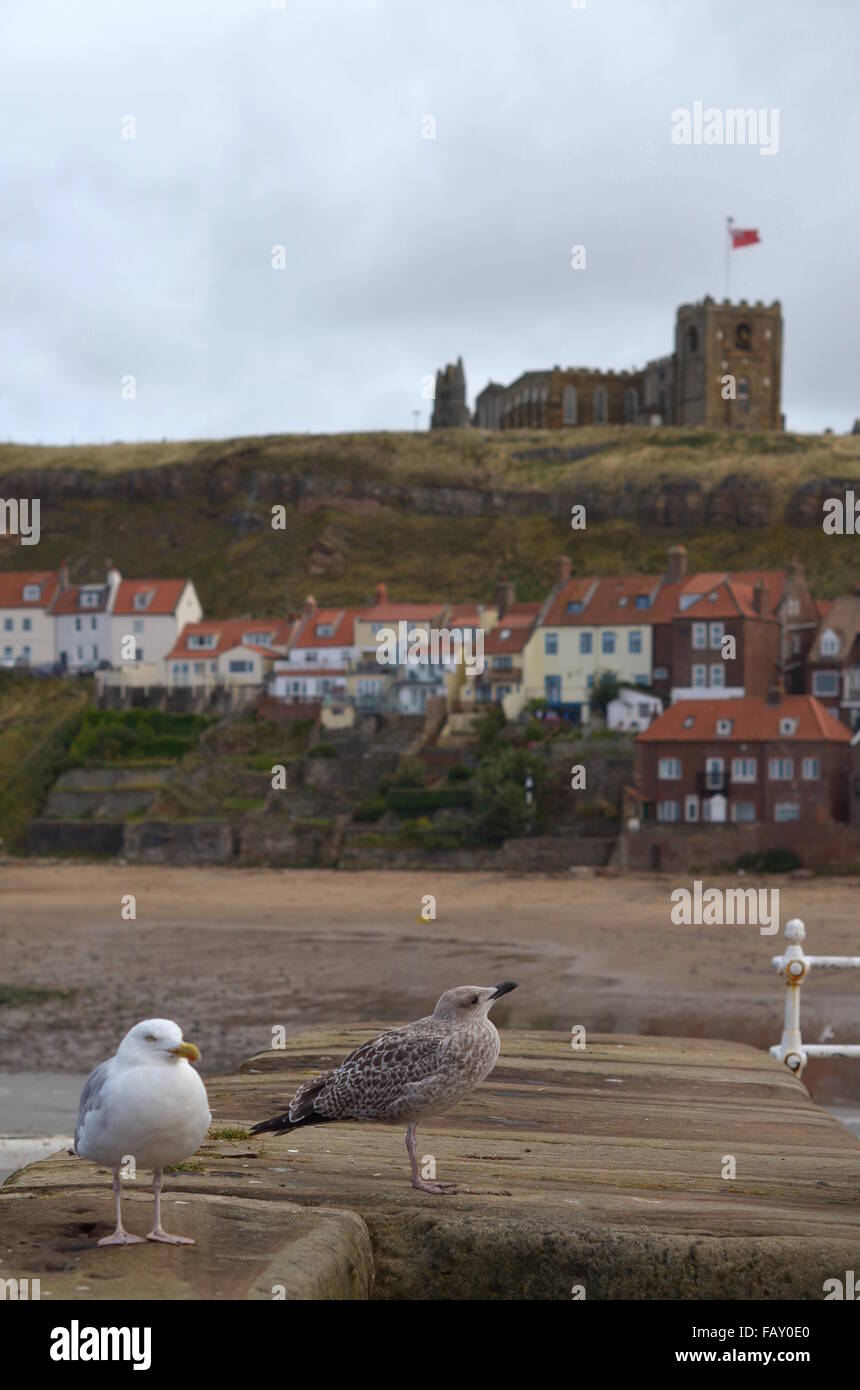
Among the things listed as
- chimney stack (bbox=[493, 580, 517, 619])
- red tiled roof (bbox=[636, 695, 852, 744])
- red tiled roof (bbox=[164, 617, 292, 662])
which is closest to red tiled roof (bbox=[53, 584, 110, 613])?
red tiled roof (bbox=[164, 617, 292, 662])

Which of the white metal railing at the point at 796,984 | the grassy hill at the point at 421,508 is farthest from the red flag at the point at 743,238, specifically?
the white metal railing at the point at 796,984

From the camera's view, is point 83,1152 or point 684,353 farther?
point 684,353

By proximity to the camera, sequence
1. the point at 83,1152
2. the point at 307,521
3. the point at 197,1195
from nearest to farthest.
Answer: the point at 83,1152 < the point at 197,1195 < the point at 307,521

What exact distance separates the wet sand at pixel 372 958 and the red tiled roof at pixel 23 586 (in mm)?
38438

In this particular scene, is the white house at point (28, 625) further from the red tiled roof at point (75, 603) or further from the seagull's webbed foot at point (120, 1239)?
the seagull's webbed foot at point (120, 1239)

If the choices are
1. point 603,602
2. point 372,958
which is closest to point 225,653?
point 603,602

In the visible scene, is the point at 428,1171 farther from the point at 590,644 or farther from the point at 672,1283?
the point at 590,644

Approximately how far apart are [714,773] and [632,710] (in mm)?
11202

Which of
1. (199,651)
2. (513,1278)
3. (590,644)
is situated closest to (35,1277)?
(513,1278)

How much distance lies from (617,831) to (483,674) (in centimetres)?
1648

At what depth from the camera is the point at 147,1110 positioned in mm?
5703

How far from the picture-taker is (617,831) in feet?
211

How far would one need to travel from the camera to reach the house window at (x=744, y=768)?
6231 cm

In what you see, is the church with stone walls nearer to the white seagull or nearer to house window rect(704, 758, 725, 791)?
house window rect(704, 758, 725, 791)
